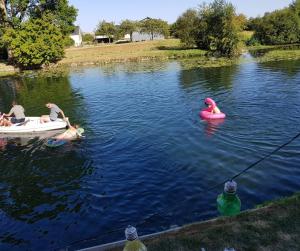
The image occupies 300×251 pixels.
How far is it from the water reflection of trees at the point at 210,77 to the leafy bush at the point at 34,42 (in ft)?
81.6

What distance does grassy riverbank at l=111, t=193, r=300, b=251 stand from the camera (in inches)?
287

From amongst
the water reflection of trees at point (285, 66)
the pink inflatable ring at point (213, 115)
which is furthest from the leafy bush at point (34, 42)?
the pink inflatable ring at point (213, 115)

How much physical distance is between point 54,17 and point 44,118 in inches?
1610

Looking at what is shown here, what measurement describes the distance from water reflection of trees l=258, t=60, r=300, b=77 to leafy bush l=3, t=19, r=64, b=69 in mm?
32211

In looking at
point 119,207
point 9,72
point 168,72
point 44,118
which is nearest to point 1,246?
point 119,207

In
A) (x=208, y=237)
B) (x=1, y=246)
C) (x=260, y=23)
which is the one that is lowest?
(x=1, y=246)

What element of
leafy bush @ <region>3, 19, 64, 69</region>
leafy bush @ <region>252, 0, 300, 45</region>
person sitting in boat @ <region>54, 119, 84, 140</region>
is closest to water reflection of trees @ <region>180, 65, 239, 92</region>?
person sitting in boat @ <region>54, 119, 84, 140</region>

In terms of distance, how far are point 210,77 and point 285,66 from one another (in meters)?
9.84

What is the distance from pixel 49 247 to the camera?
9.57 m

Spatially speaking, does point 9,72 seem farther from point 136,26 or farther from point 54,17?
point 136,26

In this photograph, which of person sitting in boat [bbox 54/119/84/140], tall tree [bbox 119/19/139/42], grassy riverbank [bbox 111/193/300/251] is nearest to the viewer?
grassy riverbank [bbox 111/193/300/251]

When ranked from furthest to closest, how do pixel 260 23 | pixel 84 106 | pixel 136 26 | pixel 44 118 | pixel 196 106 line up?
pixel 136 26 < pixel 260 23 < pixel 84 106 < pixel 196 106 < pixel 44 118

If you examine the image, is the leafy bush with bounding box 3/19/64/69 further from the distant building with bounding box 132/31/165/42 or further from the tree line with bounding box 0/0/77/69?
the distant building with bounding box 132/31/165/42

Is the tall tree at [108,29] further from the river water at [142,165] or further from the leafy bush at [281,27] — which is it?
the river water at [142,165]
